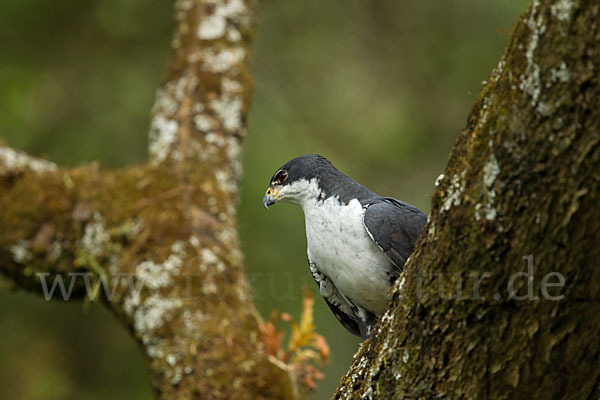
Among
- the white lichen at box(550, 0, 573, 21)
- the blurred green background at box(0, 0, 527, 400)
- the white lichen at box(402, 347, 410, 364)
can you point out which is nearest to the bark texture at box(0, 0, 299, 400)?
the blurred green background at box(0, 0, 527, 400)

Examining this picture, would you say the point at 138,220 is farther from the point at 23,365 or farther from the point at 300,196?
the point at 23,365

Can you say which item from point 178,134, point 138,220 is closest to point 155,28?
point 178,134

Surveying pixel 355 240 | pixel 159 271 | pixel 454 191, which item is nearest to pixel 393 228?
pixel 355 240

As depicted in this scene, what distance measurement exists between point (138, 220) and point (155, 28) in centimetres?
325

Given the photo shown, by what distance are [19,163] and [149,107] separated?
222cm

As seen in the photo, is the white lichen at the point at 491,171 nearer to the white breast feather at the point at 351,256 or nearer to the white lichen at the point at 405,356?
the white lichen at the point at 405,356

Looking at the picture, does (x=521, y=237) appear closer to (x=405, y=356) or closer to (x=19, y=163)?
(x=405, y=356)

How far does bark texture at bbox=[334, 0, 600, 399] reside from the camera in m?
1.80

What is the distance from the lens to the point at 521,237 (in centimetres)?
193

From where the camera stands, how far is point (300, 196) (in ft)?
13.8

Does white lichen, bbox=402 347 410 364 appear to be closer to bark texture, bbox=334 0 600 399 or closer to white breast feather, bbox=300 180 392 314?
bark texture, bbox=334 0 600 399

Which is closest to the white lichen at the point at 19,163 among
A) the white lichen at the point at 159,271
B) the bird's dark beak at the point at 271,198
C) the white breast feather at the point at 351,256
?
the white lichen at the point at 159,271

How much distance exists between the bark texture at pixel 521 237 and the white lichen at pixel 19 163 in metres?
3.62

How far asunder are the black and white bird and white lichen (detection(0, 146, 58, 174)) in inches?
85.4
